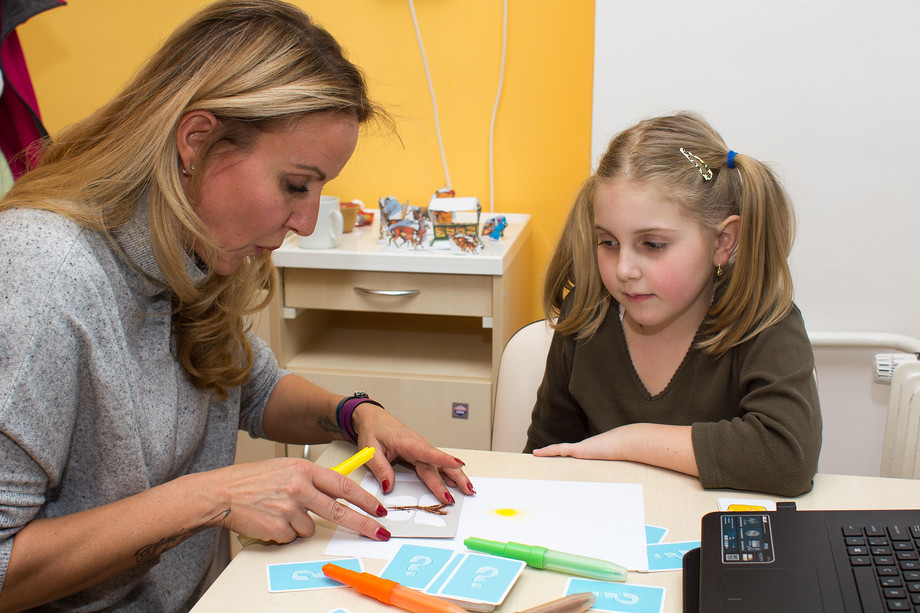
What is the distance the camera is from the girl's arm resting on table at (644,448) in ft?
3.04

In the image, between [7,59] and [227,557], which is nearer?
[227,557]

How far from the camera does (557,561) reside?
0.73 m

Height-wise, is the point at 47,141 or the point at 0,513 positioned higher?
the point at 47,141

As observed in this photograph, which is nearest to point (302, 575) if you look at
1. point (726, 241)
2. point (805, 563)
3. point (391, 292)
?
point (805, 563)

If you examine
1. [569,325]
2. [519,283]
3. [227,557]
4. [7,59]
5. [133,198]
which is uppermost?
[7,59]

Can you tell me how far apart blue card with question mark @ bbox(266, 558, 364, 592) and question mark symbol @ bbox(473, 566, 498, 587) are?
114 millimetres

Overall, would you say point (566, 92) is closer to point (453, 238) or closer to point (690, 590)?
point (453, 238)

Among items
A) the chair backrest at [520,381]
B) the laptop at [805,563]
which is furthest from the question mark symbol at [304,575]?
the chair backrest at [520,381]

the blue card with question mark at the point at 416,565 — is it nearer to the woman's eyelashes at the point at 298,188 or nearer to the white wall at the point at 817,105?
the woman's eyelashes at the point at 298,188

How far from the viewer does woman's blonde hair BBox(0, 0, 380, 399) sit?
85 centimetres

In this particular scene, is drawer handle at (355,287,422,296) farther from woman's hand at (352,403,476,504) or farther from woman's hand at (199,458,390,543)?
woman's hand at (199,458,390,543)

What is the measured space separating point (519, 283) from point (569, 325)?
77cm

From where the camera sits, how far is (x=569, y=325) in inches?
48.6

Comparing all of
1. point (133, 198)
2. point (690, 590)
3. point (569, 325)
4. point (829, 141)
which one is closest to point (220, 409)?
point (133, 198)
